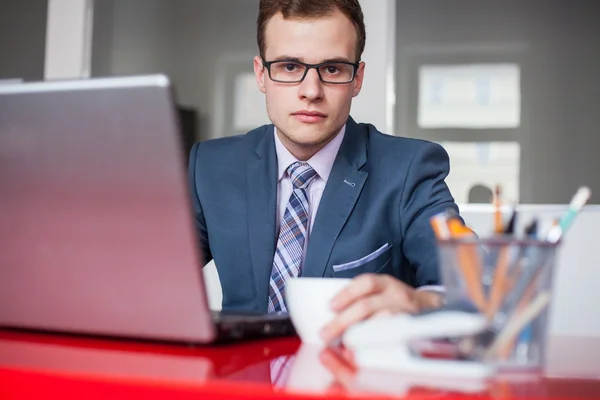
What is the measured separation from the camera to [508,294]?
631 mm

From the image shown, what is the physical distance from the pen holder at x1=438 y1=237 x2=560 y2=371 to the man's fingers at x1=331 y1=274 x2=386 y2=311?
17 centimetres

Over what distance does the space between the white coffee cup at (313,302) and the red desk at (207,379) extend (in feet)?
0.30

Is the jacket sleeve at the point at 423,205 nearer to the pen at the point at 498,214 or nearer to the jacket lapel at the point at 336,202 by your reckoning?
the jacket lapel at the point at 336,202

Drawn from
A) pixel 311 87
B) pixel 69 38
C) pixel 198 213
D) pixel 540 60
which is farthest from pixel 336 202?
pixel 69 38

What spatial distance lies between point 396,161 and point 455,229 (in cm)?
94

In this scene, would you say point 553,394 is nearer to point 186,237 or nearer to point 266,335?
point 186,237

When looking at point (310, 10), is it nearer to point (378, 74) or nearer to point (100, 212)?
point (100, 212)

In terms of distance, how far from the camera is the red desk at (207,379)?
1.70 feet

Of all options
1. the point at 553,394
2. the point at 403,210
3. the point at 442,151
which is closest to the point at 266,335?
the point at 553,394

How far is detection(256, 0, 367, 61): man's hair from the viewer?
167cm

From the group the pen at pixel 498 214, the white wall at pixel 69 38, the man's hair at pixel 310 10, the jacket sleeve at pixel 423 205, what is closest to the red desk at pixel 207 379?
the pen at pixel 498 214

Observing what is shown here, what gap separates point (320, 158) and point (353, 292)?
0.91m

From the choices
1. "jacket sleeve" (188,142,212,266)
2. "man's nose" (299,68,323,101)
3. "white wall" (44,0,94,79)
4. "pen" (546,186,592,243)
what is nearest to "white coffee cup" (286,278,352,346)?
"pen" (546,186,592,243)

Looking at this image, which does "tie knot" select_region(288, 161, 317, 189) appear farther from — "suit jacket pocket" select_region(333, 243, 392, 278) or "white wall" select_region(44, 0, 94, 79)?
"white wall" select_region(44, 0, 94, 79)
